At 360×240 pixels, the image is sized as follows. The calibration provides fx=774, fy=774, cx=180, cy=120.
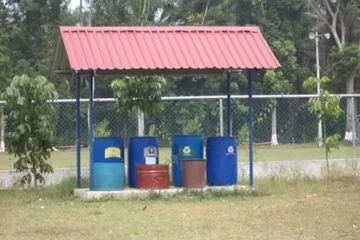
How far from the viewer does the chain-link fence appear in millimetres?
18453

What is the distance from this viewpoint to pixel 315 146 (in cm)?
1948

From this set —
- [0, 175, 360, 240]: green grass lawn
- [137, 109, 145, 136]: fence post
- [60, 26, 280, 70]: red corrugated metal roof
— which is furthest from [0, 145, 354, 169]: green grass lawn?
[60, 26, 280, 70]: red corrugated metal roof

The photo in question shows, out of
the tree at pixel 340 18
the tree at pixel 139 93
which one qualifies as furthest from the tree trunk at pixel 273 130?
the tree at pixel 340 18

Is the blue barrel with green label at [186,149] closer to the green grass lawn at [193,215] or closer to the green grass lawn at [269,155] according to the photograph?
the green grass lawn at [193,215]

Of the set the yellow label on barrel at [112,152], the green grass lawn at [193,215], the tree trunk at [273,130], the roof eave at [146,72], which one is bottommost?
the green grass lawn at [193,215]

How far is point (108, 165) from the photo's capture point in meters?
13.2

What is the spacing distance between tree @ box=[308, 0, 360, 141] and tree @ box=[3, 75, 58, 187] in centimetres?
3600

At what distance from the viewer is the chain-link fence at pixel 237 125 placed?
18.5m

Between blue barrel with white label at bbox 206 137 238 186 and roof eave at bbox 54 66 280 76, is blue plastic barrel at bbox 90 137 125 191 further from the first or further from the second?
blue barrel with white label at bbox 206 137 238 186

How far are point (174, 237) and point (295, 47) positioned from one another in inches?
1677

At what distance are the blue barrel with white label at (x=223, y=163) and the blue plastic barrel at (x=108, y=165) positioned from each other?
5.47ft

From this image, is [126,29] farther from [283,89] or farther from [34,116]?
[283,89]

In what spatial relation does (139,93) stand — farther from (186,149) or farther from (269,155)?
(269,155)

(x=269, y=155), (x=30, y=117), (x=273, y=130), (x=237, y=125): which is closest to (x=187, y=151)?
(x=30, y=117)
